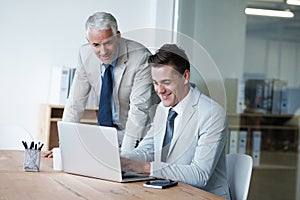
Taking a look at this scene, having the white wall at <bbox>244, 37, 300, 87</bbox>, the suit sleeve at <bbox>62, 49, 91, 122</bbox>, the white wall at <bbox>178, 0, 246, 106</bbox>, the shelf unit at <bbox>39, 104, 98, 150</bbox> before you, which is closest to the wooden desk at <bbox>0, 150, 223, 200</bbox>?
the suit sleeve at <bbox>62, 49, 91, 122</bbox>

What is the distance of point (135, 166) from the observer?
228 centimetres

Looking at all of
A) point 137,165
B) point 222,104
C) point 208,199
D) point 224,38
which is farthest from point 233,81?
point 208,199

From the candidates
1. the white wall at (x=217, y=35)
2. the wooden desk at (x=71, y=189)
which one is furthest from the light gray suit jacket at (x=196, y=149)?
the white wall at (x=217, y=35)

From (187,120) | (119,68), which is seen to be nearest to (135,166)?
(187,120)

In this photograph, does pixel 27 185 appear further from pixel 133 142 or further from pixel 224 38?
pixel 224 38

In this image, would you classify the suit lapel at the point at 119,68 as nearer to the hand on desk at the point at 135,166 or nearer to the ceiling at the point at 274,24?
the hand on desk at the point at 135,166

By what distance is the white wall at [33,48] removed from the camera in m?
4.53

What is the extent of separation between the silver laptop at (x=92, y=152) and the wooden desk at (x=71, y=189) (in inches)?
1.4

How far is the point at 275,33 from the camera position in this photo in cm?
331

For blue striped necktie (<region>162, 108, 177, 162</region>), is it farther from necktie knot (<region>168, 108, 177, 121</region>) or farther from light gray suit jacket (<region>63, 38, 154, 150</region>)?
light gray suit jacket (<region>63, 38, 154, 150</region>)

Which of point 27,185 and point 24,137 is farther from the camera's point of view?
point 24,137

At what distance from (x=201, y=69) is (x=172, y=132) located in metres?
0.97

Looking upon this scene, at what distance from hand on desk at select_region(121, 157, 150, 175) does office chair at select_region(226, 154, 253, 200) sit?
1.37 feet

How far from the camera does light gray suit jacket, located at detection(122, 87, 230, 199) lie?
2.27 m
